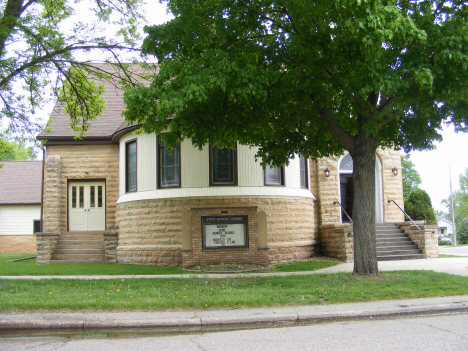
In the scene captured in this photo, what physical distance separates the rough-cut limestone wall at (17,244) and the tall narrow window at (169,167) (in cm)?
1571

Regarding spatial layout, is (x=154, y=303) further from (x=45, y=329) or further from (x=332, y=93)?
(x=332, y=93)

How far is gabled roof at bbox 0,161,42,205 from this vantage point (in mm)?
28853

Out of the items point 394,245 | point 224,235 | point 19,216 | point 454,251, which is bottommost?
point 454,251

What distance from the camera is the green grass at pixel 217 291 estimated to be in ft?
26.1

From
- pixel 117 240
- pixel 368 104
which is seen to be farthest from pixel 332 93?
pixel 117 240

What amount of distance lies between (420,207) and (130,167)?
13.3m

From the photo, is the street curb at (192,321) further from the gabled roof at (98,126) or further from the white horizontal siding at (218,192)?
the gabled roof at (98,126)

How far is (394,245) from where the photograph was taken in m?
16.8

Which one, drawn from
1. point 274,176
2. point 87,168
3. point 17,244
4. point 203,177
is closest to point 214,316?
point 203,177

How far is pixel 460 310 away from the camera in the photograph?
7.78m

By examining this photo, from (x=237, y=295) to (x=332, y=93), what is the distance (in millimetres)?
5207

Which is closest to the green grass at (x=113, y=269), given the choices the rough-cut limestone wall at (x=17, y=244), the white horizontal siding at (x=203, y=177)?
the white horizontal siding at (x=203, y=177)

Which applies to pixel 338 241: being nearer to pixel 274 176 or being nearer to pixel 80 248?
pixel 274 176

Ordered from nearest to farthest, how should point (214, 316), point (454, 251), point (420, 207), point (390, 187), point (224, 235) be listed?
point (214, 316), point (224, 235), point (390, 187), point (420, 207), point (454, 251)
